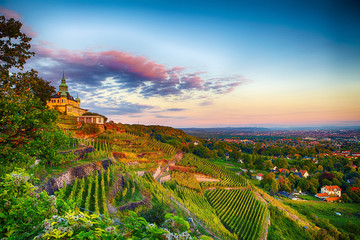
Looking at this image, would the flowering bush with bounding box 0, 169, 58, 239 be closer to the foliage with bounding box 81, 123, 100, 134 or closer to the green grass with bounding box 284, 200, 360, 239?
the foliage with bounding box 81, 123, 100, 134

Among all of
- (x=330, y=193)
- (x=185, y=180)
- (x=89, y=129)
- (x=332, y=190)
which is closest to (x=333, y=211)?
(x=330, y=193)

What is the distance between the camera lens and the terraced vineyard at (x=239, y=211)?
73.9ft

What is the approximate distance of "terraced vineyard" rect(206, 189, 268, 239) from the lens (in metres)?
22.5

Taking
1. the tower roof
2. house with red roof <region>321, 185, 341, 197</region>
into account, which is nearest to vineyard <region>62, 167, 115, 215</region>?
the tower roof

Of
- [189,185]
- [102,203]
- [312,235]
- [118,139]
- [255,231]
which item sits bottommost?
[312,235]

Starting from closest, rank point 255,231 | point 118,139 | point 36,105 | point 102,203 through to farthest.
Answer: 1. point 36,105
2. point 102,203
3. point 255,231
4. point 118,139

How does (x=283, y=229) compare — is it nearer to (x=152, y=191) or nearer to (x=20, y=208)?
(x=152, y=191)

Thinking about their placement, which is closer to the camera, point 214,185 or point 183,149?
point 214,185

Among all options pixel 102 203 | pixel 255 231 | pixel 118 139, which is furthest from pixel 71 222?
pixel 118 139

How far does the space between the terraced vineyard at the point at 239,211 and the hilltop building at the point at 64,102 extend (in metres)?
33.0

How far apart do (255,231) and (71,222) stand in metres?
26.4

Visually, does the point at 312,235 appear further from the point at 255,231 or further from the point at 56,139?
the point at 56,139

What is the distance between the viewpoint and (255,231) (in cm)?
2256

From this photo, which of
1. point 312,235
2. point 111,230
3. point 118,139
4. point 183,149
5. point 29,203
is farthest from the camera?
point 183,149
